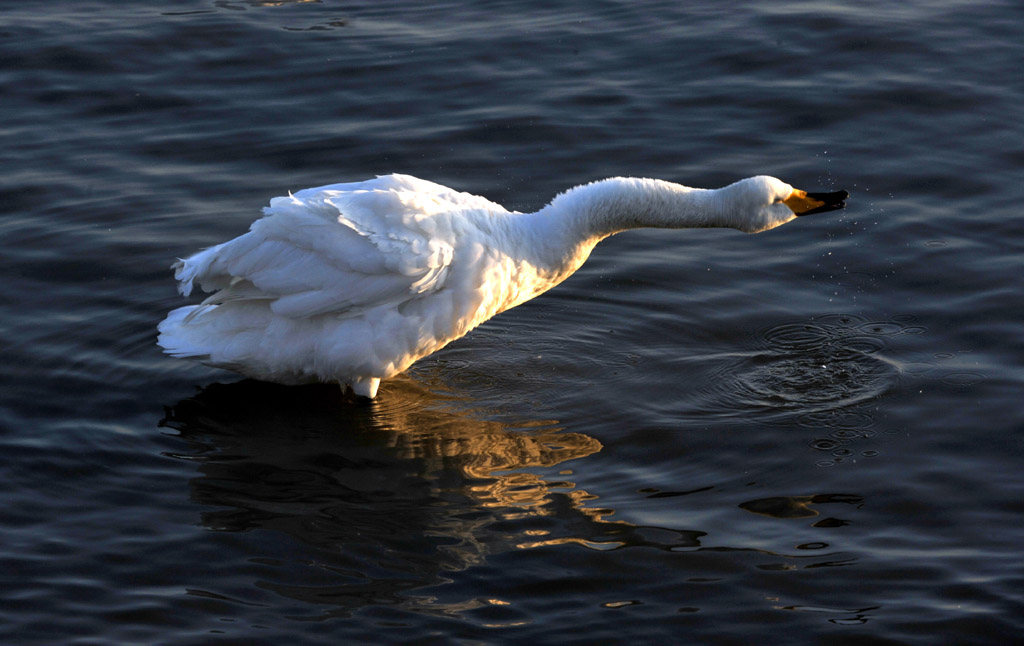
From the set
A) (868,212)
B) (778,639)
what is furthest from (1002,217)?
(778,639)

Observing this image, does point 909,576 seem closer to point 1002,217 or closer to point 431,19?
point 1002,217

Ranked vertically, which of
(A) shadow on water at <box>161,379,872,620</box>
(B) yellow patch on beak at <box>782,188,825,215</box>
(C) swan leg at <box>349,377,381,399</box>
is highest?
(B) yellow patch on beak at <box>782,188,825,215</box>

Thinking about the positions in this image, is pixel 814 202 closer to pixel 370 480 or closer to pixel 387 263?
pixel 387 263

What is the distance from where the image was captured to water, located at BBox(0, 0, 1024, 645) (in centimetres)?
720

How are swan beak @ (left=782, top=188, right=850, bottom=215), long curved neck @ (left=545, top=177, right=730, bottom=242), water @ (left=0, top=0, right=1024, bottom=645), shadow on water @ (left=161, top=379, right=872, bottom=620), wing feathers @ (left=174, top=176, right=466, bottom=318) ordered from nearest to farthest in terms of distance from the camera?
1. water @ (left=0, top=0, right=1024, bottom=645)
2. shadow on water @ (left=161, top=379, right=872, bottom=620)
3. wing feathers @ (left=174, top=176, right=466, bottom=318)
4. swan beak @ (left=782, top=188, right=850, bottom=215)
5. long curved neck @ (left=545, top=177, right=730, bottom=242)

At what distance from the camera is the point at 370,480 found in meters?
8.37

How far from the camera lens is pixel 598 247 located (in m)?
11.6

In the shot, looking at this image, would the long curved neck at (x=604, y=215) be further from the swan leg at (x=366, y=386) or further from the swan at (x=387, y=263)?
the swan leg at (x=366, y=386)

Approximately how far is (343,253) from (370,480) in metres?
1.47

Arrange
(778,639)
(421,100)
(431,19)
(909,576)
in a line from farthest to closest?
1. (431,19)
2. (421,100)
3. (909,576)
4. (778,639)

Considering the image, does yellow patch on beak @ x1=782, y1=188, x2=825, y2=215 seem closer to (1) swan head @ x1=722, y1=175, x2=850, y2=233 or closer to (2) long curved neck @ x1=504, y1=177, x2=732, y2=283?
(1) swan head @ x1=722, y1=175, x2=850, y2=233

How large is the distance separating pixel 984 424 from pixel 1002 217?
3.35 meters

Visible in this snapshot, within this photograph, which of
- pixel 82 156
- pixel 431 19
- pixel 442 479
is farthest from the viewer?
pixel 431 19

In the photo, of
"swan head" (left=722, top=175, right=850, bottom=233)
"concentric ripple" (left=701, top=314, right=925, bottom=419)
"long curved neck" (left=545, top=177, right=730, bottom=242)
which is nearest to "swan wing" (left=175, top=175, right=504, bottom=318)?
"long curved neck" (left=545, top=177, right=730, bottom=242)
